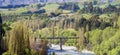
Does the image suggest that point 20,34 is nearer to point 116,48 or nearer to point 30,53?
point 30,53

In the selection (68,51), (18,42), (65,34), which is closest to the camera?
(18,42)

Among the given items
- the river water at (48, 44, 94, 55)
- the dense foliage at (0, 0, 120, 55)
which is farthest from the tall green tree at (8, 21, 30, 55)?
the river water at (48, 44, 94, 55)

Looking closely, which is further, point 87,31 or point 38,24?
point 38,24

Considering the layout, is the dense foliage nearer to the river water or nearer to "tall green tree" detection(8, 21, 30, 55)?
"tall green tree" detection(8, 21, 30, 55)

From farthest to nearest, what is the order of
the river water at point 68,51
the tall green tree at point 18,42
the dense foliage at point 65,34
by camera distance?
the river water at point 68,51 < the dense foliage at point 65,34 < the tall green tree at point 18,42

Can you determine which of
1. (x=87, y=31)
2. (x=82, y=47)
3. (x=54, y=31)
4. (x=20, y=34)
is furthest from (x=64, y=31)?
(x=20, y=34)

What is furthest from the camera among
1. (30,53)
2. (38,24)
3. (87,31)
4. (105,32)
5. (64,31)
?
(38,24)

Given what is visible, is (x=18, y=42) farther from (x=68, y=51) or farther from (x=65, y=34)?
(x=65, y=34)

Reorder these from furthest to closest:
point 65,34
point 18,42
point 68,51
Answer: point 65,34
point 68,51
point 18,42

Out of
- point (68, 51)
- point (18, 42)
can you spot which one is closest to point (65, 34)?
point (68, 51)

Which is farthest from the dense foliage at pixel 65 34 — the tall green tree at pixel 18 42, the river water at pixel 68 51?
the river water at pixel 68 51

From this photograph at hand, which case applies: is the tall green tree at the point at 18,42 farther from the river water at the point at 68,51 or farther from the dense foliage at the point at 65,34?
the river water at the point at 68,51
